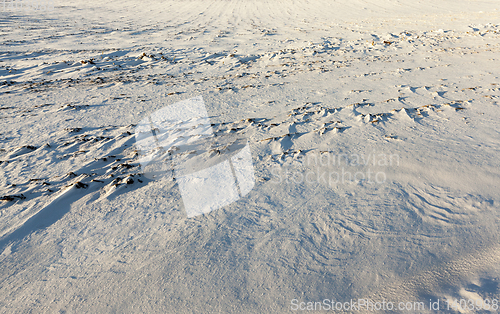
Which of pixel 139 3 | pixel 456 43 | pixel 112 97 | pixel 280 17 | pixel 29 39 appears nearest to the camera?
pixel 112 97

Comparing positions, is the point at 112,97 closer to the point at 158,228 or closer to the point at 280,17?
the point at 158,228

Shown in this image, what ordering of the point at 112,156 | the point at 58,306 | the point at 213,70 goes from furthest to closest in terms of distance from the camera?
the point at 213,70, the point at 112,156, the point at 58,306

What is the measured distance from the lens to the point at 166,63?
713cm

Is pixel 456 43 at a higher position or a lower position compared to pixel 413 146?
lower

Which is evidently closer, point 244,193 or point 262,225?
point 262,225

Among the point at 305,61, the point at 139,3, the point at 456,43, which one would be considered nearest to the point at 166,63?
the point at 305,61

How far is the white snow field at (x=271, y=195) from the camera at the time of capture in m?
1.79

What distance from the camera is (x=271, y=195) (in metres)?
2.60

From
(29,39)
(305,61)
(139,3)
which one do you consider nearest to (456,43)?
(305,61)

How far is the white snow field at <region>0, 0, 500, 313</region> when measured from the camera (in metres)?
1.79

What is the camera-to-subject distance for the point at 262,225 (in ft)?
7.46

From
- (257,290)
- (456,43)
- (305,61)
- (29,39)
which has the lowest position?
(456,43)

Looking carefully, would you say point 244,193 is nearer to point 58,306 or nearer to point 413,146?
point 58,306

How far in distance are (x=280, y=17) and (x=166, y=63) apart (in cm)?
840
